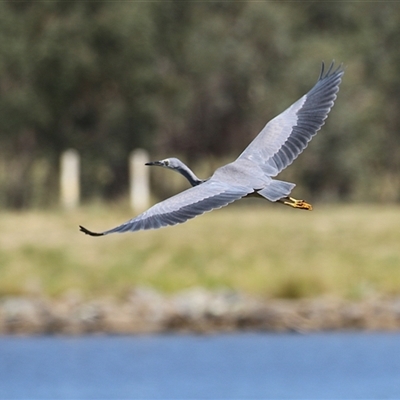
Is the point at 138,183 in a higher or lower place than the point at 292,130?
higher

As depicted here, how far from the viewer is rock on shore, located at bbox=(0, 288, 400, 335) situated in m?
22.1

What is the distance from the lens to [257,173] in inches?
383

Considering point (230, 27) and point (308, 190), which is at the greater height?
point (230, 27)

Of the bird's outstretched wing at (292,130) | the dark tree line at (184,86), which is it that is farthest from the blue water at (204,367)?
the dark tree line at (184,86)

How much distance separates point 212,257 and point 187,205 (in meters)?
15.2

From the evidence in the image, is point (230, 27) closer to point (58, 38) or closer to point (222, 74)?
point (222, 74)

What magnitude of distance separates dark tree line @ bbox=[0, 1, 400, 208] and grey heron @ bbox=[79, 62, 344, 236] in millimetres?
21540

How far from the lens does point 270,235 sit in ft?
82.5

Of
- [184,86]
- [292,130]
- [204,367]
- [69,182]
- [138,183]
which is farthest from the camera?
[184,86]

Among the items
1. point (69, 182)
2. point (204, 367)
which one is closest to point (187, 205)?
point (204, 367)

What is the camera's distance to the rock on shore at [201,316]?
22109mm

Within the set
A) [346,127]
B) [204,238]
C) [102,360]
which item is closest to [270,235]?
[204,238]

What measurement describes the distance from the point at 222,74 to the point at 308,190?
410 cm

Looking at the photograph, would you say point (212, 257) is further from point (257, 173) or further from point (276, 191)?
point (276, 191)
